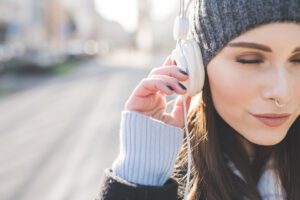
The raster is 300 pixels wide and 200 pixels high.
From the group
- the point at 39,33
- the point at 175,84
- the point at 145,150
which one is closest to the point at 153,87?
the point at 175,84

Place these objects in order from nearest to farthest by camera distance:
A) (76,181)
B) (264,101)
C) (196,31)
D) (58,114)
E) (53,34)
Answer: (264,101) → (196,31) → (76,181) → (58,114) → (53,34)

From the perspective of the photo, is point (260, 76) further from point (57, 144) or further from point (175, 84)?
point (57, 144)

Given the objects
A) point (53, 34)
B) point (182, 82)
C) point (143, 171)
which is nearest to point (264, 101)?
point (182, 82)

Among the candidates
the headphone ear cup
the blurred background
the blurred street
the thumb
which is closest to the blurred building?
the blurred background

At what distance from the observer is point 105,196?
1.38 meters

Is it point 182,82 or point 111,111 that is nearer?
point 182,82

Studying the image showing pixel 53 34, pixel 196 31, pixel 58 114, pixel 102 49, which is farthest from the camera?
pixel 102 49

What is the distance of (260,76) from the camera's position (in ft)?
4.26

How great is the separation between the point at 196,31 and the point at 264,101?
0.91 feet

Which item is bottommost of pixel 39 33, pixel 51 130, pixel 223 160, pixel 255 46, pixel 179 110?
pixel 39 33

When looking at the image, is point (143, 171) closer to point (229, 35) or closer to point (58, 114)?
point (229, 35)

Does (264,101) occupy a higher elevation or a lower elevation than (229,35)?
lower

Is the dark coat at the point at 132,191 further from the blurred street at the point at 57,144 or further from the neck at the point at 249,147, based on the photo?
the blurred street at the point at 57,144

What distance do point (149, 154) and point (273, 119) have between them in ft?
1.10
